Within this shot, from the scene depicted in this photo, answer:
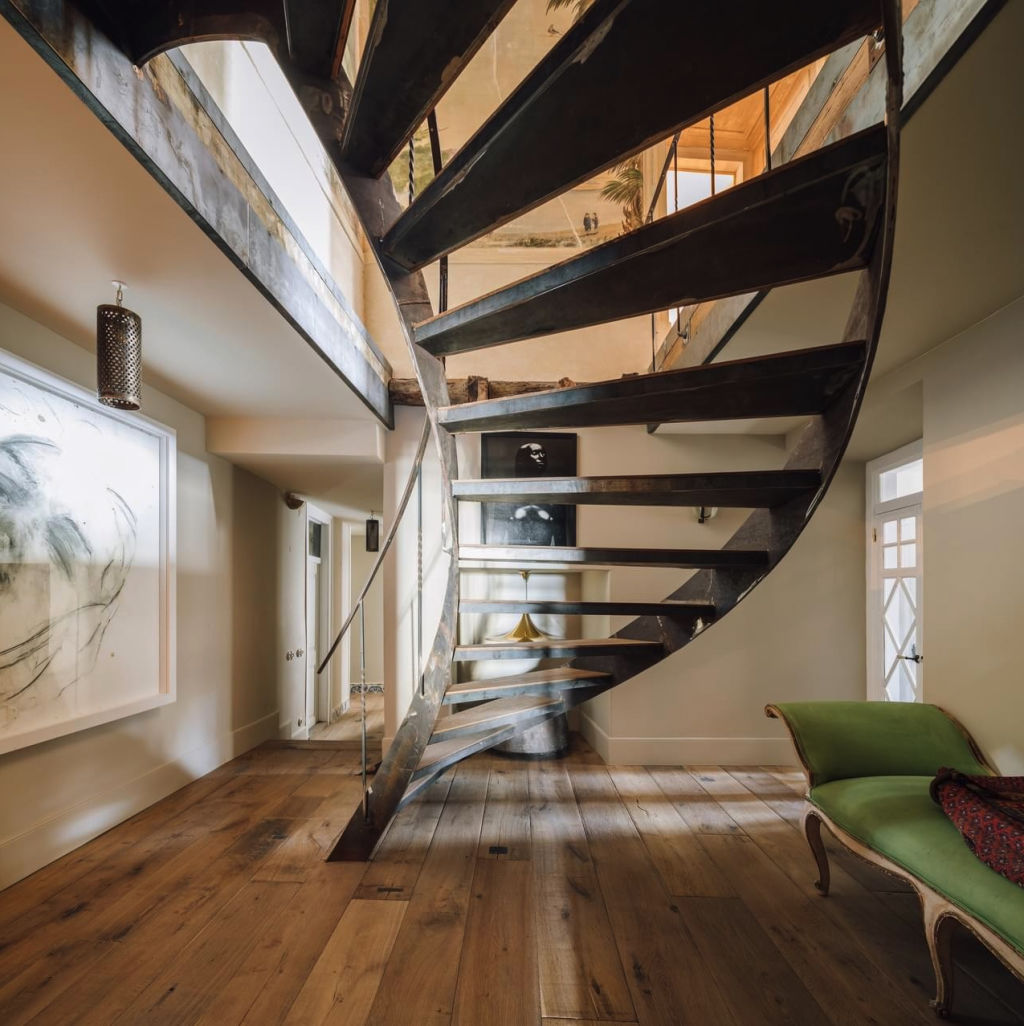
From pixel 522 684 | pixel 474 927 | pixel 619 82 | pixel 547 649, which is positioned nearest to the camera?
pixel 619 82

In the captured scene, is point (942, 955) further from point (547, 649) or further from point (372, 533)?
point (372, 533)

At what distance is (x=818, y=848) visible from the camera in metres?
2.15

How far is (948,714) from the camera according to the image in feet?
7.89

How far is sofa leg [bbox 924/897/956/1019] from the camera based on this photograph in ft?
4.98

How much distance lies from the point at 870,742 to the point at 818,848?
17.0 inches

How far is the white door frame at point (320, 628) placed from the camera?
5.88 metres

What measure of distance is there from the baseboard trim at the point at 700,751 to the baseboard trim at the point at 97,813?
244 centimetres

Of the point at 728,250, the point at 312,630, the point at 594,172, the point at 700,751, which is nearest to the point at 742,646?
the point at 700,751

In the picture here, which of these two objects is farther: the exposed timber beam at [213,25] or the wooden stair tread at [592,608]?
the wooden stair tread at [592,608]

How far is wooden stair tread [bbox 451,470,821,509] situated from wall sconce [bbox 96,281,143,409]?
1117 mm

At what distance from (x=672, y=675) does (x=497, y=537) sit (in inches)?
56.4

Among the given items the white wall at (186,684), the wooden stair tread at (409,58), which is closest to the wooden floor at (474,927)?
the white wall at (186,684)

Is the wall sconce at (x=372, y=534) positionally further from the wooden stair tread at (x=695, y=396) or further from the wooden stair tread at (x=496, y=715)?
the wooden stair tread at (x=695, y=396)

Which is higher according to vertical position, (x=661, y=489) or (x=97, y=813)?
(x=661, y=489)
